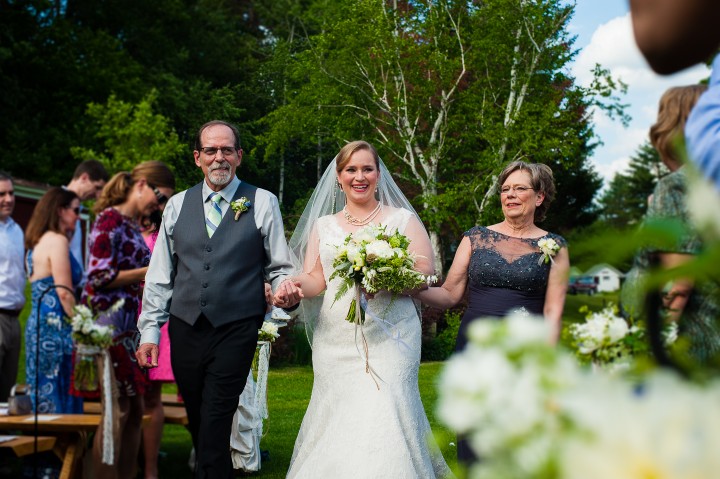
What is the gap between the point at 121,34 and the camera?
34188 millimetres

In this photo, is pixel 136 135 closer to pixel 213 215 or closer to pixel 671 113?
pixel 213 215

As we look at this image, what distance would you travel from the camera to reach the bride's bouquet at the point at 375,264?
17.8 ft

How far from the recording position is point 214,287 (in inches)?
210

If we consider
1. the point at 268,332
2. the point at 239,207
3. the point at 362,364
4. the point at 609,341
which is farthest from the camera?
the point at 268,332

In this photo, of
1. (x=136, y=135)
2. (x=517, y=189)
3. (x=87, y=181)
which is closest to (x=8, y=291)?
(x=87, y=181)

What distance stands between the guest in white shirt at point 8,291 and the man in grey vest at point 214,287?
2654 mm

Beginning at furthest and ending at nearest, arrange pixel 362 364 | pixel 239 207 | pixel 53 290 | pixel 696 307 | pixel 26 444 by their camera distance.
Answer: pixel 53 290, pixel 362 364, pixel 26 444, pixel 239 207, pixel 696 307

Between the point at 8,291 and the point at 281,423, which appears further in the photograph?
the point at 281,423

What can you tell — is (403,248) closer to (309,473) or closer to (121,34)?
(309,473)

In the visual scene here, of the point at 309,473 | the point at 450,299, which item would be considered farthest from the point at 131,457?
the point at 450,299

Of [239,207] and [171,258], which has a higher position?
[239,207]

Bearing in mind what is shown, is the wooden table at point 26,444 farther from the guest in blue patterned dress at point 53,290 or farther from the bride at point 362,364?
the bride at point 362,364

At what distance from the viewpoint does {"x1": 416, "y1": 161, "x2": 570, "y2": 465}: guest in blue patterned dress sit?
229 inches

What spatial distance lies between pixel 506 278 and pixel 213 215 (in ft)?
6.53
